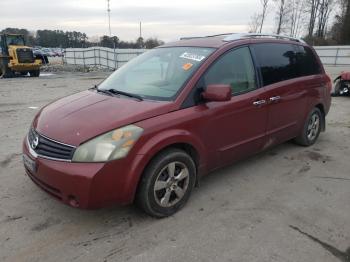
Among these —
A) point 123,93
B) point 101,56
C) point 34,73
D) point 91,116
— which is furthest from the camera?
point 101,56

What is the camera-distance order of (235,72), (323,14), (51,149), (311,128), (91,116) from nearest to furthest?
(51,149)
(91,116)
(235,72)
(311,128)
(323,14)

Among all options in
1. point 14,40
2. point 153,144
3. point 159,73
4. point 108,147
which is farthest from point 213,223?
point 14,40

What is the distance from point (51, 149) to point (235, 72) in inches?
88.2

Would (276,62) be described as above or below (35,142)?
above

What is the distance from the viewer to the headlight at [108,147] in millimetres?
2973

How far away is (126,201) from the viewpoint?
3.18 metres

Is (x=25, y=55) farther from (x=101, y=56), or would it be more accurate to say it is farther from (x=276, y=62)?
(x=276, y=62)

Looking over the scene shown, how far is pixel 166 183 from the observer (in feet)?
11.3

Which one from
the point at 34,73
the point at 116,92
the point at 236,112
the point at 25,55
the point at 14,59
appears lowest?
the point at 34,73

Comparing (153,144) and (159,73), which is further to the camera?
(159,73)

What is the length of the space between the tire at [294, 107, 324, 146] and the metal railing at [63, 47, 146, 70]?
2045 cm

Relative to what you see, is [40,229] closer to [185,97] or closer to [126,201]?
[126,201]

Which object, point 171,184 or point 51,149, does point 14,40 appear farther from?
point 171,184

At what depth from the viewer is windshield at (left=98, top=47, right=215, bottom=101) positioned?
3.71m
